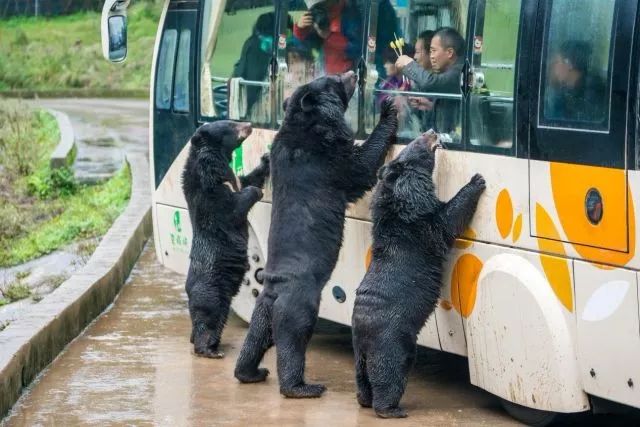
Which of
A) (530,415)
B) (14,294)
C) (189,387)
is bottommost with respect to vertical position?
(14,294)

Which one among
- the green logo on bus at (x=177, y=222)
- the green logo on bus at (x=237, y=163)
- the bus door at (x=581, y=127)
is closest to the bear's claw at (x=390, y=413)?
the bus door at (x=581, y=127)

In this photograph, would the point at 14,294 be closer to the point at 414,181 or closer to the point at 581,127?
the point at 414,181

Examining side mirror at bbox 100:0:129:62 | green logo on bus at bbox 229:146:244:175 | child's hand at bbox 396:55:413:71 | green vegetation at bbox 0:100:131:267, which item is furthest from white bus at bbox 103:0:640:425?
green vegetation at bbox 0:100:131:267

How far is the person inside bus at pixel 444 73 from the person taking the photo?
23.3 feet

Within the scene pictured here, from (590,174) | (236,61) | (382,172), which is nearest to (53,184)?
(236,61)

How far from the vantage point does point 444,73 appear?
283 inches

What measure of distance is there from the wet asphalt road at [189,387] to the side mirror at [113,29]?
202cm

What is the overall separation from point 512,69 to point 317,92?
131cm

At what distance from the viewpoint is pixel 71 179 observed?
18.7 m

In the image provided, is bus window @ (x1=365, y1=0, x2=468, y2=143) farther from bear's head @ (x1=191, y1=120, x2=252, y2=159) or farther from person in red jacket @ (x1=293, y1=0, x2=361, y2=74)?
bear's head @ (x1=191, y1=120, x2=252, y2=159)

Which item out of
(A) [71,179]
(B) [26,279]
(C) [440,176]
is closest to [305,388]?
(C) [440,176]

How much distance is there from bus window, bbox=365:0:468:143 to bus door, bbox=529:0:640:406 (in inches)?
27.9

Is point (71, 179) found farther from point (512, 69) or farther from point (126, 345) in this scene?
point (512, 69)

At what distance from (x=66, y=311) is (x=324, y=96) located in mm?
2722
